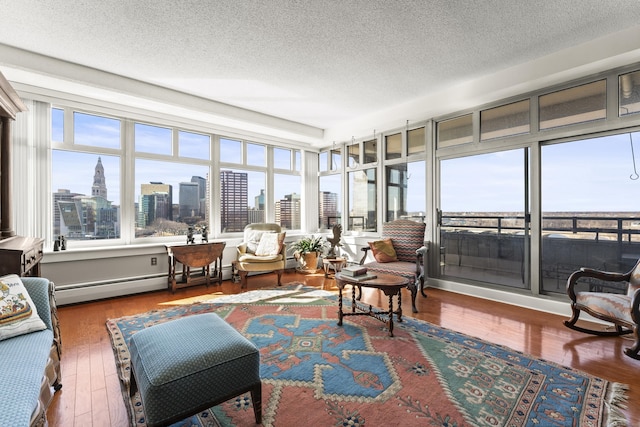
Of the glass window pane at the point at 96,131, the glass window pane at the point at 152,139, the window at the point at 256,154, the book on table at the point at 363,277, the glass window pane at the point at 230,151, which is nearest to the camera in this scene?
the book on table at the point at 363,277

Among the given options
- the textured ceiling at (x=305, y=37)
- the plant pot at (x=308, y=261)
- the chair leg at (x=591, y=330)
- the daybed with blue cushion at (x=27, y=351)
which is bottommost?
the chair leg at (x=591, y=330)

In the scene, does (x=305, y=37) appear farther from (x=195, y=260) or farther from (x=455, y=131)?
(x=195, y=260)

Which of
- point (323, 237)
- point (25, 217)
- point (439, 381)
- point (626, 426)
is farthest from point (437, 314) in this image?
point (25, 217)

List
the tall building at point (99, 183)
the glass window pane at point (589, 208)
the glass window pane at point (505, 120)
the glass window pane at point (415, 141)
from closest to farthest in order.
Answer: the glass window pane at point (589, 208), the glass window pane at point (505, 120), the tall building at point (99, 183), the glass window pane at point (415, 141)

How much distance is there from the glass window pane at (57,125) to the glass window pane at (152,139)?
2.64 ft

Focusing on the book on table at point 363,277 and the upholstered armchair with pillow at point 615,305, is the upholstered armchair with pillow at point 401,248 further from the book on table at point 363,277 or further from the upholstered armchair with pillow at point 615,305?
the upholstered armchair with pillow at point 615,305

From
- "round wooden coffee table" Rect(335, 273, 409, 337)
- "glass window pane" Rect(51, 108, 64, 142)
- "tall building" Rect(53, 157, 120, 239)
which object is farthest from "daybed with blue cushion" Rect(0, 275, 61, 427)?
"glass window pane" Rect(51, 108, 64, 142)

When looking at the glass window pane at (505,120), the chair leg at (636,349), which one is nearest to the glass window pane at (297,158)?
the glass window pane at (505,120)

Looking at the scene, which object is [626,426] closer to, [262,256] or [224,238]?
[262,256]

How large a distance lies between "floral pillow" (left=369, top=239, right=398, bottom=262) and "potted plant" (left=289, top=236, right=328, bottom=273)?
1.56 meters

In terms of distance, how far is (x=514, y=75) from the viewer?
3.24 meters

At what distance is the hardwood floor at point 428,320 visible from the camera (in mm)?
1700

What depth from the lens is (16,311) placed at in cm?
166

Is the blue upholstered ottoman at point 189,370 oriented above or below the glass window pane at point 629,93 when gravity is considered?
below
